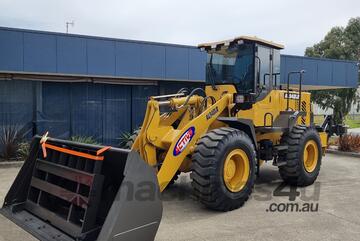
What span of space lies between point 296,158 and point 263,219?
7.50 ft

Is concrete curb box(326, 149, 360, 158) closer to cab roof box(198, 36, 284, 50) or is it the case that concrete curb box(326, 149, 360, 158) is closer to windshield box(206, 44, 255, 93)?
cab roof box(198, 36, 284, 50)

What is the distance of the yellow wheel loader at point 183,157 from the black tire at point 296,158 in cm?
2

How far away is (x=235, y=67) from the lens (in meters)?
7.68

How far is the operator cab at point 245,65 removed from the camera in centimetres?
753

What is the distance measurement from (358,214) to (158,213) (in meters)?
3.68

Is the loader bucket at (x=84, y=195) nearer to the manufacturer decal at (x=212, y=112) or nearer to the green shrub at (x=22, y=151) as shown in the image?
the manufacturer decal at (x=212, y=112)

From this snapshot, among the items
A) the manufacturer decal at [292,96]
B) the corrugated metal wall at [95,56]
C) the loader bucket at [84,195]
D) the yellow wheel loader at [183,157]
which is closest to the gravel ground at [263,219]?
the yellow wheel loader at [183,157]

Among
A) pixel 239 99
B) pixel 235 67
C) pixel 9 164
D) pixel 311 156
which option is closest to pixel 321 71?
pixel 311 156

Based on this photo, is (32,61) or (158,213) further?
(32,61)

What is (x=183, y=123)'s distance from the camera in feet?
24.2

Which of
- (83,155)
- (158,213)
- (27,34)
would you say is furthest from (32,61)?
(158,213)

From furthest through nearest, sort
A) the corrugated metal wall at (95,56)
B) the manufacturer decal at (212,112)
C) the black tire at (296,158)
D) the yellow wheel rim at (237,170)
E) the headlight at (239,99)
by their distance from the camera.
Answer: the corrugated metal wall at (95,56), the black tire at (296,158), the headlight at (239,99), the manufacturer decal at (212,112), the yellow wheel rim at (237,170)

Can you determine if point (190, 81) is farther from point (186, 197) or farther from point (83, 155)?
point (83, 155)

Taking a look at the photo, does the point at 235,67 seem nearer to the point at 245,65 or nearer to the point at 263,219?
the point at 245,65
